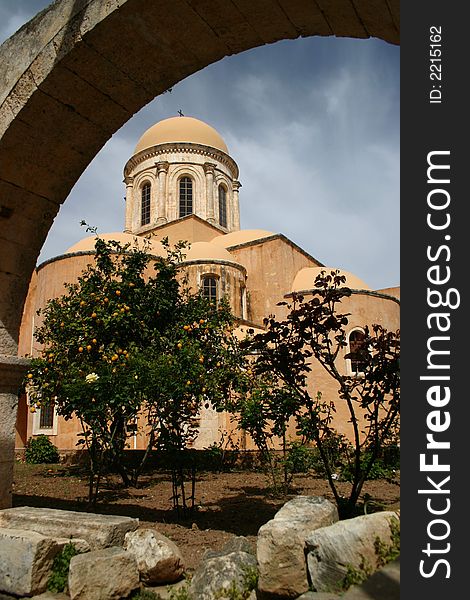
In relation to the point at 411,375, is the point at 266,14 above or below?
above

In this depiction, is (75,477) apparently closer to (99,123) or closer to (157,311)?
(157,311)

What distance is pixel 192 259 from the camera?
59.2ft

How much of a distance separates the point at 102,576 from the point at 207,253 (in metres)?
15.7

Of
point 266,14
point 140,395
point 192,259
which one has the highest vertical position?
point 192,259

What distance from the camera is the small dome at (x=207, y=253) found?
59.8 feet

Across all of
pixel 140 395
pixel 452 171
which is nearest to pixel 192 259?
pixel 140 395

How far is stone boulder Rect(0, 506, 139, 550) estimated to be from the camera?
337cm

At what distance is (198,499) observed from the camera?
732 cm

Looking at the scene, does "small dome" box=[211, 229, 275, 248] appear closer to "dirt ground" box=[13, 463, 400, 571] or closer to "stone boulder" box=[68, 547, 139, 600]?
"dirt ground" box=[13, 463, 400, 571]

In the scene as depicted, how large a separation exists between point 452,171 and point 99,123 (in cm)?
284

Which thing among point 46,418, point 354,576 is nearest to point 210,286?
point 46,418

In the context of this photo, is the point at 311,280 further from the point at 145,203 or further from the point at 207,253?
the point at 145,203

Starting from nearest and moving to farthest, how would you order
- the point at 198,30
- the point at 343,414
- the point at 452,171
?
the point at 452,171 < the point at 198,30 < the point at 343,414

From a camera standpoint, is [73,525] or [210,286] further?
[210,286]
